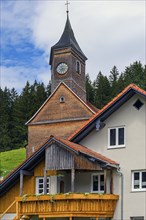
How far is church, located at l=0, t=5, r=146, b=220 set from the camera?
2755 cm

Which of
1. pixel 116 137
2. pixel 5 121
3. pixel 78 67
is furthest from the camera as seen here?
pixel 5 121

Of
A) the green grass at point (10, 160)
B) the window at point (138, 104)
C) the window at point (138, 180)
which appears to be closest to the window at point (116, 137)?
the window at point (138, 104)

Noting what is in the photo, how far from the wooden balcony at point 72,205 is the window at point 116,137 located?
318cm

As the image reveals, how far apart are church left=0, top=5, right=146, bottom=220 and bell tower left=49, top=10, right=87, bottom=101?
109ft

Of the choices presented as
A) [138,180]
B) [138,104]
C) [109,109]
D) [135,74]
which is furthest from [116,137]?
[135,74]

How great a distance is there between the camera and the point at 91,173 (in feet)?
97.7

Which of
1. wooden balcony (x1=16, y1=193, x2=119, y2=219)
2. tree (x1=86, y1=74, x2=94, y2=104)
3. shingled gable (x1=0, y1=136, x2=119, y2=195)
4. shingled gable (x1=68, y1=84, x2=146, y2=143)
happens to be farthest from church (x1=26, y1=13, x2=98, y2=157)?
tree (x1=86, y1=74, x2=94, y2=104)

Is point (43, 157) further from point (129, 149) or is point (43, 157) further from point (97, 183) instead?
point (129, 149)

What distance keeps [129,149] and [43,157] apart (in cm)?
521

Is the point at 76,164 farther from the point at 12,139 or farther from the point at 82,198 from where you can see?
the point at 12,139

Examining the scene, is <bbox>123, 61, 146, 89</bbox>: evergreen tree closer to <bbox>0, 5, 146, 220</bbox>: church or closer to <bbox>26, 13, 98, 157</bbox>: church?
<bbox>26, 13, 98, 157</bbox>: church

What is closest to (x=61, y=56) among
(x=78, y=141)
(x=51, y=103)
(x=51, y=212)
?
(x=51, y=103)

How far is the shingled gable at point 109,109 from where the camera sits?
28.9 metres

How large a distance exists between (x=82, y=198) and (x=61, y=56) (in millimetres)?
39481
